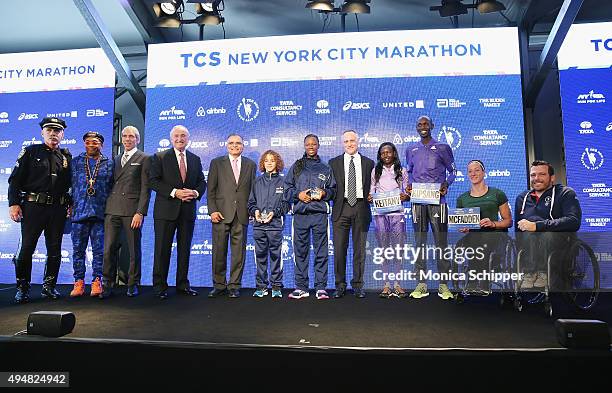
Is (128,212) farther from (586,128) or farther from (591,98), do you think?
(591,98)

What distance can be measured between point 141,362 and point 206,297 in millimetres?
2087

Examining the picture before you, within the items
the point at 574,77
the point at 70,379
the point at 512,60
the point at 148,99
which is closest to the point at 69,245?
the point at 148,99

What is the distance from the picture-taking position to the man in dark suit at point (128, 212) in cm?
396

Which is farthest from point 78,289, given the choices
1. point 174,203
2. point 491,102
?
point 491,102

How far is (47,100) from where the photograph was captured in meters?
5.91

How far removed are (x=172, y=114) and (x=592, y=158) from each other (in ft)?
17.4

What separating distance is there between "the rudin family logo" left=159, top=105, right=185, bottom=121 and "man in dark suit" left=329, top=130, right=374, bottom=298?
253 cm

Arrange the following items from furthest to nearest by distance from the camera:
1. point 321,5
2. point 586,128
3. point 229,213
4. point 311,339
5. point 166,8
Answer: point 166,8 → point 586,128 → point 321,5 → point 229,213 → point 311,339

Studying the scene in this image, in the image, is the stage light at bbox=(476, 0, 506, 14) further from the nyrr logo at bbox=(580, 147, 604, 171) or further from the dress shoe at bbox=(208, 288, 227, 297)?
the dress shoe at bbox=(208, 288, 227, 297)

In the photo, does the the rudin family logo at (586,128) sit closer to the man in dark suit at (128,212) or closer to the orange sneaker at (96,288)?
the man in dark suit at (128,212)

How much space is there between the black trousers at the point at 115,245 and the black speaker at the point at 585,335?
351 centimetres

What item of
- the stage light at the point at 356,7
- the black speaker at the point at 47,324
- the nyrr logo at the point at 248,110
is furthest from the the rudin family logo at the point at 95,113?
the black speaker at the point at 47,324

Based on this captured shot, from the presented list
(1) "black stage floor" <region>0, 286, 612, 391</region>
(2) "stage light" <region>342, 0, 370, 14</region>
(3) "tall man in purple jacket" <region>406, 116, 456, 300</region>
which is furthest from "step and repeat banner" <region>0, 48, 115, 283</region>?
(3) "tall man in purple jacket" <region>406, 116, 456, 300</region>

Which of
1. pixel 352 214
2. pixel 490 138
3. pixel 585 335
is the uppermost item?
pixel 490 138
